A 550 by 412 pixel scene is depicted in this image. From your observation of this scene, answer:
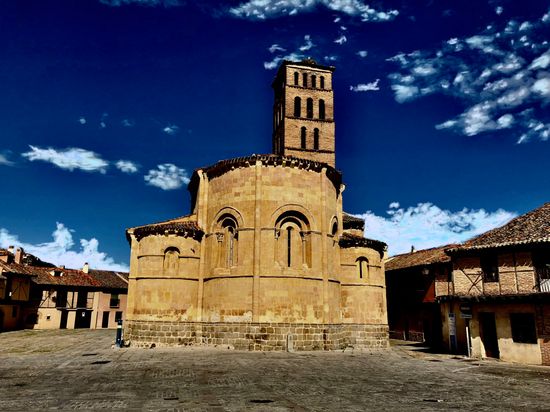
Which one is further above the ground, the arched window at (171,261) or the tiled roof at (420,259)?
the tiled roof at (420,259)

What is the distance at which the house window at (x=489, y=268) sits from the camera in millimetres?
20812

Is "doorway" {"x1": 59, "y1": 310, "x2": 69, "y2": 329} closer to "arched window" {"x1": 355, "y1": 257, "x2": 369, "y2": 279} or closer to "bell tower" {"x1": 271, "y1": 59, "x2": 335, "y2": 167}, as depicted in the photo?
"bell tower" {"x1": 271, "y1": 59, "x2": 335, "y2": 167}

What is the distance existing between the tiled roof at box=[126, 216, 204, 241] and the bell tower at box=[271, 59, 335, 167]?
36.7 ft

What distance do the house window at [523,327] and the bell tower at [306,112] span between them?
18.2 meters

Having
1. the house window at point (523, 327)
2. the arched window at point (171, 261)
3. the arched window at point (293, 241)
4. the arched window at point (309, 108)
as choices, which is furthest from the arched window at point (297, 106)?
the house window at point (523, 327)

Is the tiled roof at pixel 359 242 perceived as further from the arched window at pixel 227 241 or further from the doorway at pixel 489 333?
the doorway at pixel 489 333

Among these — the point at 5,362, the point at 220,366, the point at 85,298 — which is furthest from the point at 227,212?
the point at 85,298

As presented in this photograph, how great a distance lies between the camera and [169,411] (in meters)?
8.95

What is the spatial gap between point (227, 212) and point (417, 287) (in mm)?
16882

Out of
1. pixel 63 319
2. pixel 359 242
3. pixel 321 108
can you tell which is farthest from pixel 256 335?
pixel 63 319

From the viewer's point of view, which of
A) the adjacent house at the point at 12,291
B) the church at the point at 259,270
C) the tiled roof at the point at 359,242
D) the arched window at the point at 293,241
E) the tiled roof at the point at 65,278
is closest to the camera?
the church at the point at 259,270

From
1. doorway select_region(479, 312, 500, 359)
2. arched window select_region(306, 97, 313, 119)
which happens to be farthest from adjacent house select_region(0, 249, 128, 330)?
doorway select_region(479, 312, 500, 359)

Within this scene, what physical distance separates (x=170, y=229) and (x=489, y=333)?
17.7m

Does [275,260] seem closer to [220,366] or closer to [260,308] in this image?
[260,308]
